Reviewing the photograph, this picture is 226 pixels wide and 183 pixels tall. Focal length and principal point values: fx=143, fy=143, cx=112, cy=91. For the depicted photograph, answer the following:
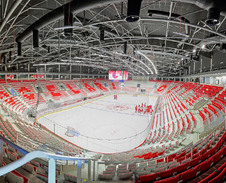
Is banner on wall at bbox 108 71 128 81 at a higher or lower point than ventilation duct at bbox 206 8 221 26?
lower

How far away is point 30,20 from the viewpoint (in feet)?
37.7

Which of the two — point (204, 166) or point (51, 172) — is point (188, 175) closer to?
point (204, 166)

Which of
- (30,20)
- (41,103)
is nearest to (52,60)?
(41,103)

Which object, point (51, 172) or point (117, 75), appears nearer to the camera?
point (51, 172)

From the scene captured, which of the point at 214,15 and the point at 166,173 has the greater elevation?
the point at 214,15

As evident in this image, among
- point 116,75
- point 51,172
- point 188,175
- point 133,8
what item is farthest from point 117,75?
point 51,172

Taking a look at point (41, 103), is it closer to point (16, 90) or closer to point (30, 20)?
point (16, 90)

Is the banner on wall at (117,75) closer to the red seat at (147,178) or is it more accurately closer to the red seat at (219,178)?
the red seat at (147,178)

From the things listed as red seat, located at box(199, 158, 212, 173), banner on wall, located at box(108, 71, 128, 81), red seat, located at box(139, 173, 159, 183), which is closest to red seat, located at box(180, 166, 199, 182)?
red seat, located at box(199, 158, 212, 173)

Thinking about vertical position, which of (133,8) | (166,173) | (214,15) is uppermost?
(133,8)

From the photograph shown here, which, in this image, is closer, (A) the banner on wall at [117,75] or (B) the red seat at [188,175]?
(B) the red seat at [188,175]

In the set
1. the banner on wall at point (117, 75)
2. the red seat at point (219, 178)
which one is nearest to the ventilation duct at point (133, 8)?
the red seat at point (219, 178)

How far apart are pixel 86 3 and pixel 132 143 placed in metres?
9.03

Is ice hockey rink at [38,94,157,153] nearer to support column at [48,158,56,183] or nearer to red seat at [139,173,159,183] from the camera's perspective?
red seat at [139,173,159,183]
